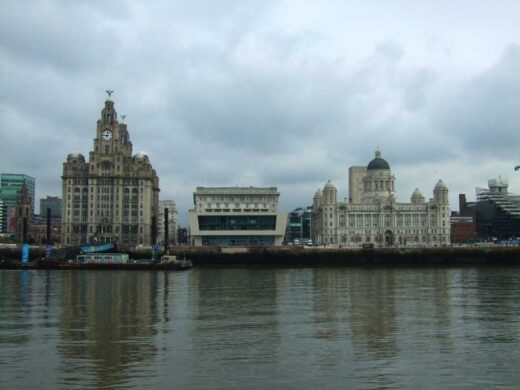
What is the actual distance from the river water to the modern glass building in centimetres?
10275

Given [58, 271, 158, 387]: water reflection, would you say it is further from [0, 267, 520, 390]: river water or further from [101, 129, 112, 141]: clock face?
[101, 129, 112, 141]: clock face

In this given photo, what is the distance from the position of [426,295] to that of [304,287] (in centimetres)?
1467

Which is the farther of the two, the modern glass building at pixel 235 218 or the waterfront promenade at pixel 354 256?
the modern glass building at pixel 235 218

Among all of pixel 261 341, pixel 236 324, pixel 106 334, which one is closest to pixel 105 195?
pixel 236 324

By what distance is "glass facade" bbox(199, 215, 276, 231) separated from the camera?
15925 centimetres

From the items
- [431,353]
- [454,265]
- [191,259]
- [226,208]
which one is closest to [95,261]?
[191,259]

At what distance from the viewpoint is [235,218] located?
159875 mm

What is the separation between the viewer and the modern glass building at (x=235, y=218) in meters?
158

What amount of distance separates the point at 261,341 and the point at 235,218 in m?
129

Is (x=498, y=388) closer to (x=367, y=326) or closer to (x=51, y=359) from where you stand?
(x=367, y=326)

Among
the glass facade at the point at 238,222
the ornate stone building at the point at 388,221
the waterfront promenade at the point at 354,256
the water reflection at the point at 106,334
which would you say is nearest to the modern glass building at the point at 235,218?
the glass facade at the point at 238,222

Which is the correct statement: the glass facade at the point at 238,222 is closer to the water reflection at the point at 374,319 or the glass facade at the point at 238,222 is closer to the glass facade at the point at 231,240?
the glass facade at the point at 231,240

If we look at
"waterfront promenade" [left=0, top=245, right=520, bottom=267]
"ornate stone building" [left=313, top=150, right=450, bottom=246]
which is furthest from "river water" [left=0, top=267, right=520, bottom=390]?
"ornate stone building" [left=313, top=150, right=450, bottom=246]

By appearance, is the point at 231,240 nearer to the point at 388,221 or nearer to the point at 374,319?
the point at 388,221
